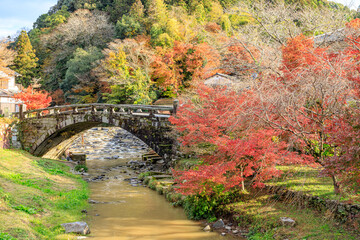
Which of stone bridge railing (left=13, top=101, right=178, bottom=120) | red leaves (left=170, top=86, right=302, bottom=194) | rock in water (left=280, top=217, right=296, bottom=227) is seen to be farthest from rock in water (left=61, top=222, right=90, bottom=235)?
stone bridge railing (left=13, top=101, right=178, bottom=120)

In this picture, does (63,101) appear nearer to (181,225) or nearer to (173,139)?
(173,139)

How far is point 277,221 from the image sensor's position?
7.73 metres

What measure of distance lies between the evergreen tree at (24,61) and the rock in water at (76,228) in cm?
3737

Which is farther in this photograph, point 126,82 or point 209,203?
point 126,82

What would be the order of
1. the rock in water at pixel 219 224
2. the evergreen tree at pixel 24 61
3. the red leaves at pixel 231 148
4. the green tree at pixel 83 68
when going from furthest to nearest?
the evergreen tree at pixel 24 61 → the green tree at pixel 83 68 → the rock in water at pixel 219 224 → the red leaves at pixel 231 148

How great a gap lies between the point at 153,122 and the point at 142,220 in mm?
6630

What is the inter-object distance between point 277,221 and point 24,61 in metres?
41.9

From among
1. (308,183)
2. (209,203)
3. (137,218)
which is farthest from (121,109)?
(308,183)

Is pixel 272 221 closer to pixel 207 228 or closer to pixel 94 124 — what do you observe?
pixel 207 228

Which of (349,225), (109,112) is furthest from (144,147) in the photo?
(349,225)

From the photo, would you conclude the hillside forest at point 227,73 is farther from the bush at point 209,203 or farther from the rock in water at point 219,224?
the rock in water at point 219,224

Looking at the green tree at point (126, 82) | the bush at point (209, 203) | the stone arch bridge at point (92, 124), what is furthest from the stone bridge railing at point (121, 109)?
the green tree at point (126, 82)

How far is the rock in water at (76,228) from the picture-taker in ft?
27.1

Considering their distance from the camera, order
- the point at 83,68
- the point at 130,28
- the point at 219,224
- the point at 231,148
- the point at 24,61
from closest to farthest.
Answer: the point at 231,148 < the point at 219,224 < the point at 83,68 < the point at 130,28 < the point at 24,61
